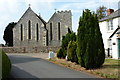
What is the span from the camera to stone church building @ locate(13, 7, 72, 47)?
51.6 meters

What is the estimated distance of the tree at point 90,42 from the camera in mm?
13281

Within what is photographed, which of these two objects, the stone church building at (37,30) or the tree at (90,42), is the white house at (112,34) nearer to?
the tree at (90,42)

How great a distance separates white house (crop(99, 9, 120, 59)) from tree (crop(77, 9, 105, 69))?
8.13 m

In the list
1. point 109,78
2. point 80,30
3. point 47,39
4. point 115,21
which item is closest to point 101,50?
point 80,30

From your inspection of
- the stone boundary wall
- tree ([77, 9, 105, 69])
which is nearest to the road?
tree ([77, 9, 105, 69])

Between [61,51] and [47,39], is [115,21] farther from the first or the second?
[47,39]

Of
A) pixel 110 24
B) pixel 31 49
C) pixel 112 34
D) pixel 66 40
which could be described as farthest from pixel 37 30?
pixel 112 34

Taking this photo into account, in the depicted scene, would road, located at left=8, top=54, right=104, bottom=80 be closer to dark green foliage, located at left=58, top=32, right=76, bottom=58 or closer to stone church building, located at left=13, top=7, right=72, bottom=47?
dark green foliage, located at left=58, top=32, right=76, bottom=58

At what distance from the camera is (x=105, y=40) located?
25125mm

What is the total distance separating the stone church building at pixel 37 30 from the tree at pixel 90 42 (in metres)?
37.2

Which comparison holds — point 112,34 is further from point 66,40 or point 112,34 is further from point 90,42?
point 90,42

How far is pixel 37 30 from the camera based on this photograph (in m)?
52.0

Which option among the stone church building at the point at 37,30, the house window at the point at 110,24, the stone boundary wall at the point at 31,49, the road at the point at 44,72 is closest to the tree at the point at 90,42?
the road at the point at 44,72

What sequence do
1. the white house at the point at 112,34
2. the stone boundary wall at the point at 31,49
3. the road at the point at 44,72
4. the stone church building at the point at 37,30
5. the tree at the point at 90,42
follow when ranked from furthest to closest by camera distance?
1. the stone church building at the point at 37,30
2. the stone boundary wall at the point at 31,49
3. the white house at the point at 112,34
4. the tree at the point at 90,42
5. the road at the point at 44,72
